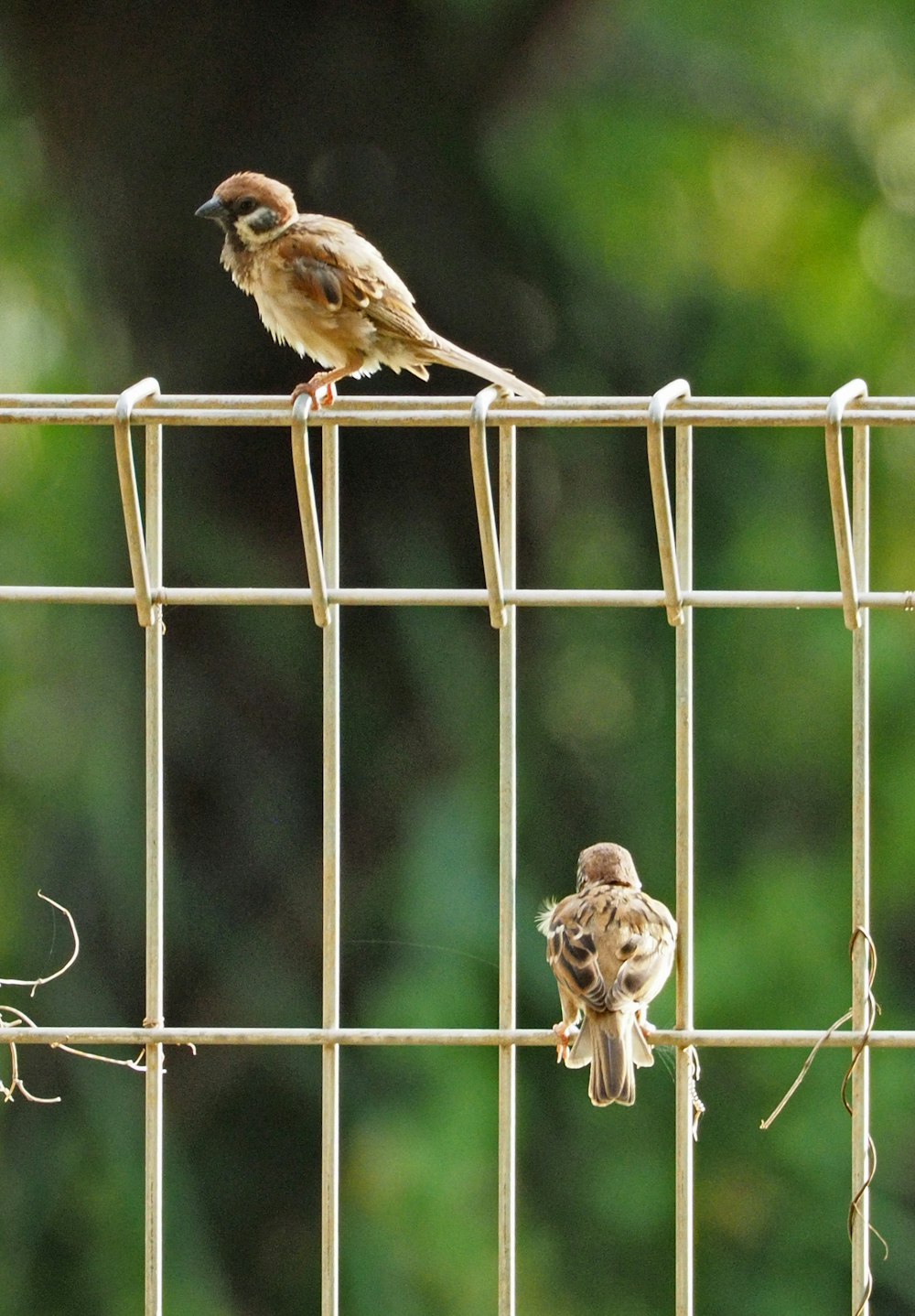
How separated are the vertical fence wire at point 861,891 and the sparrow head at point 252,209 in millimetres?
1582

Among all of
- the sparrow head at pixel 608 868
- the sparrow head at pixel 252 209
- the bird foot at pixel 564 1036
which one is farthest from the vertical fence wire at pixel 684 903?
the sparrow head at pixel 252 209

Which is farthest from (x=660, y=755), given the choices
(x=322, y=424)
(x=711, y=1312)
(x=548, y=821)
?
(x=322, y=424)

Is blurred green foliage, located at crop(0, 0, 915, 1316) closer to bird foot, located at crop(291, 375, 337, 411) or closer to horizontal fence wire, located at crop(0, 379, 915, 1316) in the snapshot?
bird foot, located at crop(291, 375, 337, 411)

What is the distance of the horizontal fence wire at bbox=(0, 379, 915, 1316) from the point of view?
177 cm

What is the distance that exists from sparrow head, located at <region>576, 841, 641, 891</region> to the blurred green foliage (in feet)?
4.58

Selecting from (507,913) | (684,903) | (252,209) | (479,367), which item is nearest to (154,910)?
(507,913)

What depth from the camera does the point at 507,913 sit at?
5.90 feet

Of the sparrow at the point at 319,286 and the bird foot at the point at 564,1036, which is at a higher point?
the sparrow at the point at 319,286

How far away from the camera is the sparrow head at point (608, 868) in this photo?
2.76m

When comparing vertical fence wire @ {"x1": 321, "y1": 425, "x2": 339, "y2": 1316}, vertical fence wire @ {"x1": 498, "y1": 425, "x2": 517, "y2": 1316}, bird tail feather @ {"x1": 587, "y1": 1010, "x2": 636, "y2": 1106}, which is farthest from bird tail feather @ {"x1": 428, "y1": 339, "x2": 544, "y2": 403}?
bird tail feather @ {"x1": 587, "y1": 1010, "x2": 636, "y2": 1106}

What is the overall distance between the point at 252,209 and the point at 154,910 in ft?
5.51

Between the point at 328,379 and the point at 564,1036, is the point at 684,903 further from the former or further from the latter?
the point at 328,379

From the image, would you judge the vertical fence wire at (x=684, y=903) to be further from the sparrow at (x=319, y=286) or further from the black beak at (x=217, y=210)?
the black beak at (x=217, y=210)

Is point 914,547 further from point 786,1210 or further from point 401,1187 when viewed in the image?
point 401,1187
